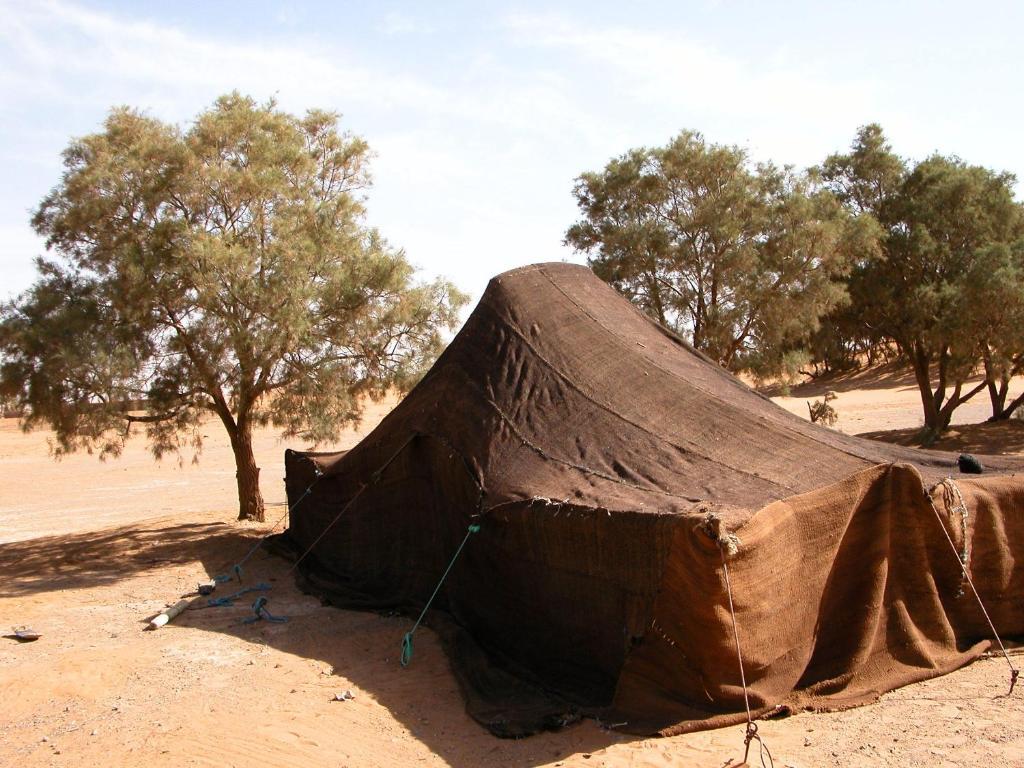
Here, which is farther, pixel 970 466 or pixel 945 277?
pixel 945 277

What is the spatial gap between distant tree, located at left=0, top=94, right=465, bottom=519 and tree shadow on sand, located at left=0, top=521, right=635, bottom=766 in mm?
1543

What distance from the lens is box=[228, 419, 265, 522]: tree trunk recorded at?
12688mm

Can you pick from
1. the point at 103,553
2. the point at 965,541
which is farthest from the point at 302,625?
the point at 965,541

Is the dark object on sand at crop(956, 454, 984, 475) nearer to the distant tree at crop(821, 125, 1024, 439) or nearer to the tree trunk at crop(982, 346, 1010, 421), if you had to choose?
the distant tree at crop(821, 125, 1024, 439)

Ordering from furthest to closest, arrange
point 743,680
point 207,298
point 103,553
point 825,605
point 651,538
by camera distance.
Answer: point 103,553
point 207,298
point 825,605
point 651,538
point 743,680

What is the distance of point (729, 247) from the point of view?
59.2 ft

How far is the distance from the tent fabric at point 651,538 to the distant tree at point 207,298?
3.12 m

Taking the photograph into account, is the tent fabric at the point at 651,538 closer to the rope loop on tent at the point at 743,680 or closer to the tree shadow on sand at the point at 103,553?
the rope loop on tent at the point at 743,680

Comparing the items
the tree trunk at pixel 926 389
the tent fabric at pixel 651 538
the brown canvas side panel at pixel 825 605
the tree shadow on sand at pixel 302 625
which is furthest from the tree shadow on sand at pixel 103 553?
the tree trunk at pixel 926 389

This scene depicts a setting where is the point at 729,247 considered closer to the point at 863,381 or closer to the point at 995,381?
the point at 995,381

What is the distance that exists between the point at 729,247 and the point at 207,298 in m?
11.4

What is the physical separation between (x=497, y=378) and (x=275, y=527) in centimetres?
578

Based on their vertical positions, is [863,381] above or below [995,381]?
above

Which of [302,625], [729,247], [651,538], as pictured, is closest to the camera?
[651,538]
